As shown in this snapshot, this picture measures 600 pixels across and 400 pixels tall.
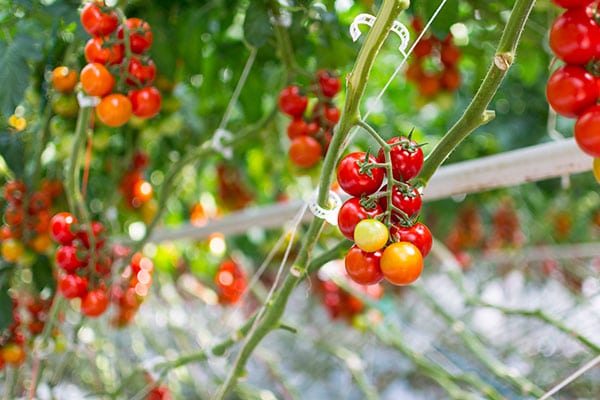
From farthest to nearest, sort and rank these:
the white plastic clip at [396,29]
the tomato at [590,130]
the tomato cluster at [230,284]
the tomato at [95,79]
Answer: the tomato cluster at [230,284] → the tomato at [95,79] → the white plastic clip at [396,29] → the tomato at [590,130]

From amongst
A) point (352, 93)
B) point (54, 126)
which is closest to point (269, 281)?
point (54, 126)

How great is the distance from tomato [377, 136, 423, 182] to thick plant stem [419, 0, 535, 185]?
0.08 feet

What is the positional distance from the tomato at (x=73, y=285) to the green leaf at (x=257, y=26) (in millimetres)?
321

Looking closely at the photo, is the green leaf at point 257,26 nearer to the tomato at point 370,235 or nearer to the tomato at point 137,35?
the tomato at point 137,35

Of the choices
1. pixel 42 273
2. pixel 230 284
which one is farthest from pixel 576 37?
pixel 230 284

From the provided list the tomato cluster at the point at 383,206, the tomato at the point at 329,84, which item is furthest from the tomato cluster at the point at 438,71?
the tomato cluster at the point at 383,206

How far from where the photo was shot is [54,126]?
91 cm

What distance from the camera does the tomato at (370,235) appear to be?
37 centimetres

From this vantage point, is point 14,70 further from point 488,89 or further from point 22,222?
point 488,89

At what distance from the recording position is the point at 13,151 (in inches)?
30.2

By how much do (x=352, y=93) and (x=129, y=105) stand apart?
0.27 metres

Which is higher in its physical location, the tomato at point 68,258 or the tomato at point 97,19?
the tomato at point 97,19

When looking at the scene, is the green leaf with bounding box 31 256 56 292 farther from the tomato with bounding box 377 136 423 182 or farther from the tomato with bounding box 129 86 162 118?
the tomato with bounding box 377 136 423 182

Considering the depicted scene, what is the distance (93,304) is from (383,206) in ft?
1.32
